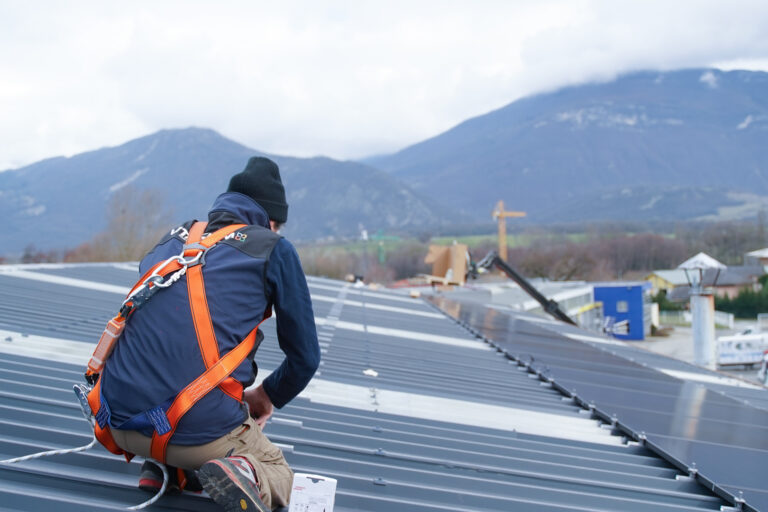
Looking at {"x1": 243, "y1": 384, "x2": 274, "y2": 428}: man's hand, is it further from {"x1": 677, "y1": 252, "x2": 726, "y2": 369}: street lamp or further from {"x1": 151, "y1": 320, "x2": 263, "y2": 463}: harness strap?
{"x1": 677, "y1": 252, "x2": 726, "y2": 369}: street lamp

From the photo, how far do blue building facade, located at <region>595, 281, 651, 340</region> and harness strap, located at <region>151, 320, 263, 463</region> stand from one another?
5083cm

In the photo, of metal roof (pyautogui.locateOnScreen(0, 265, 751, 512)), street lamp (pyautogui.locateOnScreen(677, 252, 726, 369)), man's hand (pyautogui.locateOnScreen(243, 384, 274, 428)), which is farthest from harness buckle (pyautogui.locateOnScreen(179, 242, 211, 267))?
street lamp (pyautogui.locateOnScreen(677, 252, 726, 369))

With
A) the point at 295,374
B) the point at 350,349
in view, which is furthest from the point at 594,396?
the point at 295,374

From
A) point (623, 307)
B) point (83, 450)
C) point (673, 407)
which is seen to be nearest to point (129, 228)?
point (623, 307)

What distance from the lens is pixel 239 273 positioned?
2.76 meters

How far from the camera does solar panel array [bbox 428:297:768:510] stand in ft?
15.0

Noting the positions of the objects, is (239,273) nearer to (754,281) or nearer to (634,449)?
(634,449)

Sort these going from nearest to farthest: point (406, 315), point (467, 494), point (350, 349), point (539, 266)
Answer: point (467, 494) < point (350, 349) < point (406, 315) < point (539, 266)

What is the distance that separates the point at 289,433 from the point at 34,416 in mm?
1442

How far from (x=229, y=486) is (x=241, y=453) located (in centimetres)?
27

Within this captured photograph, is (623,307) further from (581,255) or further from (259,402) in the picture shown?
(259,402)

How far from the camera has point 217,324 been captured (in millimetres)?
2689

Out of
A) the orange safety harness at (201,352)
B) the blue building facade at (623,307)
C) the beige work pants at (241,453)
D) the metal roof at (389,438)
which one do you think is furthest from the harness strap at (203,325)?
the blue building facade at (623,307)

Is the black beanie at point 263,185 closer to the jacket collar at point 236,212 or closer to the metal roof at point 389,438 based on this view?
the jacket collar at point 236,212
